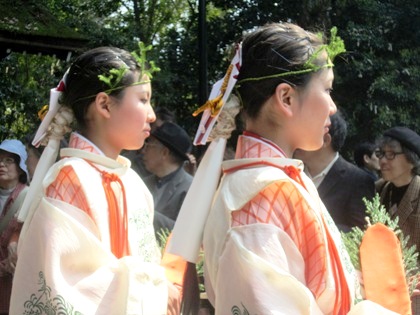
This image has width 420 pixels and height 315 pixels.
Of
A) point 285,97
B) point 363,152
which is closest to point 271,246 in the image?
point 285,97

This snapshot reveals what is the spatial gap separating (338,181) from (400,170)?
2.27 ft

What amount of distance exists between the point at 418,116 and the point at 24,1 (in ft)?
16.9

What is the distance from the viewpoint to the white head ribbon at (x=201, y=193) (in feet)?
9.79

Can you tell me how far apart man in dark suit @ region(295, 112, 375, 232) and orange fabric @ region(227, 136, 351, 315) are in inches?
84.0

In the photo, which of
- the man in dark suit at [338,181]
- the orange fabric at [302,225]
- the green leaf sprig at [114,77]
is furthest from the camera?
the man in dark suit at [338,181]

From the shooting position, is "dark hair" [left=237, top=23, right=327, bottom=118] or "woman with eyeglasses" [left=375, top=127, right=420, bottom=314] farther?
"woman with eyeglasses" [left=375, top=127, right=420, bottom=314]

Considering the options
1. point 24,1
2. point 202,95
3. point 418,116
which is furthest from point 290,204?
point 418,116

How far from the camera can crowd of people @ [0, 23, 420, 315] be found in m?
2.71

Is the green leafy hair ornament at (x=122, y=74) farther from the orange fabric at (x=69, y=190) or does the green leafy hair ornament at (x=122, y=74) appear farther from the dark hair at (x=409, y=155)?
the dark hair at (x=409, y=155)

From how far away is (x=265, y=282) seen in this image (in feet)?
8.61

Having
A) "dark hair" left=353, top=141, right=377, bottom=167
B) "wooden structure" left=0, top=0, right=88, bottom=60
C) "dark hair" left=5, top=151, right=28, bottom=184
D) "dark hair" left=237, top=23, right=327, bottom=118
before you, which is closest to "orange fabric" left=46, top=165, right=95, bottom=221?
"dark hair" left=237, top=23, right=327, bottom=118

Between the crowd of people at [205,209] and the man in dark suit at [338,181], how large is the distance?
1294 mm

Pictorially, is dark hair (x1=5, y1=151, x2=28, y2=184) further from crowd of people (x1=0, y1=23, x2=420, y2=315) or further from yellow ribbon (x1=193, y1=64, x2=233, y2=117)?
yellow ribbon (x1=193, y1=64, x2=233, y2=117)

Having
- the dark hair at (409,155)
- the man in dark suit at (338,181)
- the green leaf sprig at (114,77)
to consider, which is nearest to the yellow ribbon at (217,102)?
the green leaf sprig at (114,77)
